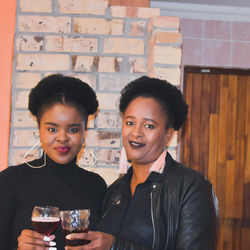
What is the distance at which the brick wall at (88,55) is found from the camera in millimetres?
2463

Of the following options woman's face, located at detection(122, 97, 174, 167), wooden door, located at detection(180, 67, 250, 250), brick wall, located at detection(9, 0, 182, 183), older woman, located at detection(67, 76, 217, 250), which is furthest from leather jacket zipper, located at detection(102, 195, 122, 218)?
wooden door, located at detection(180, 67, 250, 250)

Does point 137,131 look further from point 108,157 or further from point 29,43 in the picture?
point 29,43

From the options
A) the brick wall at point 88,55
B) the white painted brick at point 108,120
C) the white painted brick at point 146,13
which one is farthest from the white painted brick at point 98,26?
the white painted brick at point 108,120

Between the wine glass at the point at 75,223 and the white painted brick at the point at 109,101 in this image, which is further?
the white painted brick at the point at 109,101

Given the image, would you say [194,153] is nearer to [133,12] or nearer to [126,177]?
[133,12]

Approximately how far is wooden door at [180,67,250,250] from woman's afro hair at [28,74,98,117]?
2448 mm

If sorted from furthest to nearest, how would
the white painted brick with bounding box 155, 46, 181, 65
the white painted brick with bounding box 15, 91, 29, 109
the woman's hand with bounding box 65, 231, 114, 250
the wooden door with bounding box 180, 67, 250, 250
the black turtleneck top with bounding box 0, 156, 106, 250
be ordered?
the wooden door with bounding box 180, 67, 250, 250 < the white painted brick with bounding box 15, 91, 29, 109 < the white painted brick with bounding box 155, 46, 181, 65 < the black turtleneck top with bounding box 0, 156, 106, 250 < the woman's hand with bounding box 65, 231, 114, 250

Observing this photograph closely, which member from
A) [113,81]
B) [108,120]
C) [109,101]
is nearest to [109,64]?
[113,81]

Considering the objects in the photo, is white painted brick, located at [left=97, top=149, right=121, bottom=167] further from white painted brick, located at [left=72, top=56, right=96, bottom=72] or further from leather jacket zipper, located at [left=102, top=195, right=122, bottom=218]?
→ leather jacket zipper, located at [left=102, top=195, right=122, bottom=218]

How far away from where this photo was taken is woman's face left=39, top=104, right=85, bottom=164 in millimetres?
1729

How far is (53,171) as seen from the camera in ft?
5.99

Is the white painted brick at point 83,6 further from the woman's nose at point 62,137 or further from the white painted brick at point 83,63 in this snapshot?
the woman's nose at point 62,137

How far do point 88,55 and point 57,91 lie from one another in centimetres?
77

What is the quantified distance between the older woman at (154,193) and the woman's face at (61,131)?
23cm
